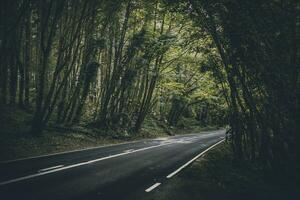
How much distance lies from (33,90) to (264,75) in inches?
Result: 930

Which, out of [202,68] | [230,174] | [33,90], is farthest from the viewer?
[33,90]

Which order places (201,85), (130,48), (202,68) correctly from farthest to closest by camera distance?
(201,85), (130,48), (202,68)

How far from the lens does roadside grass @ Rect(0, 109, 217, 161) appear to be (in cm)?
1406

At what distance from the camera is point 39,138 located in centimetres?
1673

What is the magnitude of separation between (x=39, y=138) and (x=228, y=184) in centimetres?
1056

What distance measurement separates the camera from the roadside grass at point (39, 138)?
46.1 ft

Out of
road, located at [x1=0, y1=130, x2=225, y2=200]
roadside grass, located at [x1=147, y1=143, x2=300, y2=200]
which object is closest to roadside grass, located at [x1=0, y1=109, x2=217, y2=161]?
road, located at [x1=0, y1=130, x2=225, y2=200]

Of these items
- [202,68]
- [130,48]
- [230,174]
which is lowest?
[230,174]

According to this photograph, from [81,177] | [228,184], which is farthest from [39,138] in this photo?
[228,184]

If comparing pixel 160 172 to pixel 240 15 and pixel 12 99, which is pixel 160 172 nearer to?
pixel 240 15

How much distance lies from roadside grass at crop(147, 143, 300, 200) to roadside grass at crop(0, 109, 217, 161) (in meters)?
6.82

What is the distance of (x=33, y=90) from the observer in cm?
2964

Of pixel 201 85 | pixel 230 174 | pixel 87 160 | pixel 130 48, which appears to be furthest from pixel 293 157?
pixel 201 85

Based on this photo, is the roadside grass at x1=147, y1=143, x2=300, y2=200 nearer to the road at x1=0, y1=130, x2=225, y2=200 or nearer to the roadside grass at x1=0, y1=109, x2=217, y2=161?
the road at x1=0, y1=130, x2=225, y2=200
